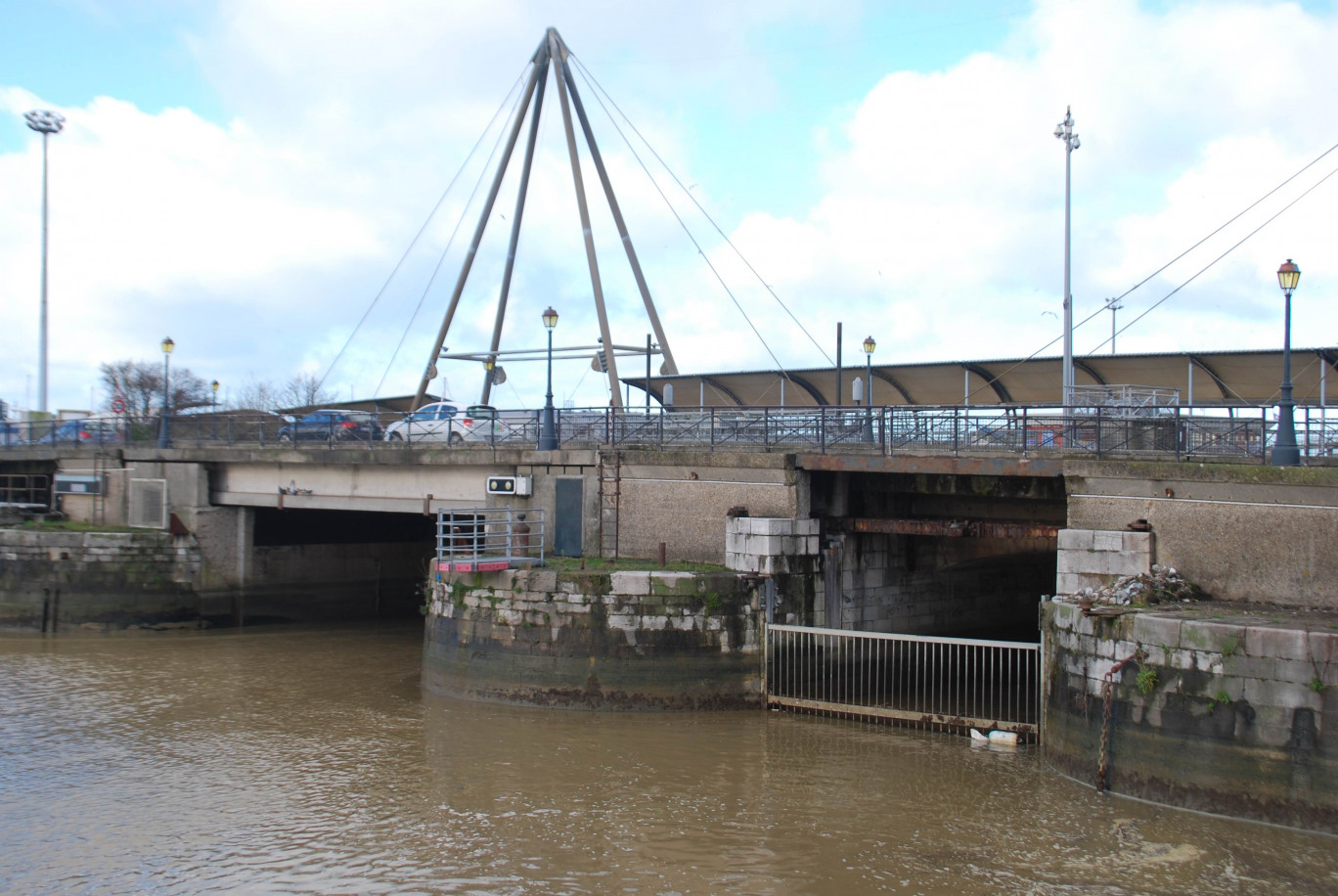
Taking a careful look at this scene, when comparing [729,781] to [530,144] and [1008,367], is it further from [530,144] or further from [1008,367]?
[530,144]

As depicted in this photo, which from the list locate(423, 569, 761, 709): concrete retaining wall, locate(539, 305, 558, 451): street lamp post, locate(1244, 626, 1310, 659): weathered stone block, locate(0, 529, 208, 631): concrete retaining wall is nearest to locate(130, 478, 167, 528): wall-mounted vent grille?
locate(0, 529, 208, 631): concrete retaining wall

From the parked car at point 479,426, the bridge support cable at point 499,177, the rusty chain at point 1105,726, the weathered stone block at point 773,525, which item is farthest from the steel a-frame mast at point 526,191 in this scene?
the rusty chain at point 1105,726

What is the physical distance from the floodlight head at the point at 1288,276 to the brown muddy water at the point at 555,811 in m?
7.02

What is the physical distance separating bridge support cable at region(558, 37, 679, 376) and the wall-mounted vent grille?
572 inches

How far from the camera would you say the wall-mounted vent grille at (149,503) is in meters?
28.2

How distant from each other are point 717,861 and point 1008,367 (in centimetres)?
1950

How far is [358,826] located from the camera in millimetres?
11992

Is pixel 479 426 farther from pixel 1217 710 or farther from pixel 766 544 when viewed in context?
pixel 1217 710

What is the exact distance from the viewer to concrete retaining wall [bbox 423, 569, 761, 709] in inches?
659

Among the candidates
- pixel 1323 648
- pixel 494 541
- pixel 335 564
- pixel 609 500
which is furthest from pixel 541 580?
pixel 335 564

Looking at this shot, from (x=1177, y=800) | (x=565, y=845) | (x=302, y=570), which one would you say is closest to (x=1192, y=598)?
(x=1177, y=800)

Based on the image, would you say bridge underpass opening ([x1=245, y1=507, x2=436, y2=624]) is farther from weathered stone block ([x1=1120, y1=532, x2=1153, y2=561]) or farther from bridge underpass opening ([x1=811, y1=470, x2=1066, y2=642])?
weathered stone block ([x1=1120, y1=532, x2=1153, y2=561])

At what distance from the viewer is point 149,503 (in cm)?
2836

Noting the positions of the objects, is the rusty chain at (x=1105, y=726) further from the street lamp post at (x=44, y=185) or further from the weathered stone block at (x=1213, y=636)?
the street lamp post at (x=44, y=185)
